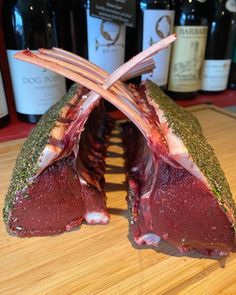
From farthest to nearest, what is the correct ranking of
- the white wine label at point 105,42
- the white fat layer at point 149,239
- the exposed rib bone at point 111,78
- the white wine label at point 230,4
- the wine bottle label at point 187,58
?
the white wine label at point 230,4 → the wine bottle label at point 187,58 → the white wine label at point 105,42 → the white fat layer at point 149,239 → the exposed rib bone at point 111,78

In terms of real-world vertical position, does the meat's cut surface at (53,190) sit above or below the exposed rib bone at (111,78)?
below

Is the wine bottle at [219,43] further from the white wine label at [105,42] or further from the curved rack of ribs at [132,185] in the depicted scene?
the curved rack of ribs at [132,185]

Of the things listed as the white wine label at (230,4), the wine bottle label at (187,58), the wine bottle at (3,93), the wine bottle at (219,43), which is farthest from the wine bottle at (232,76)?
the wine bottle at (3,93)

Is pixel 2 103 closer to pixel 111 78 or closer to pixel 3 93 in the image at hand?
pixel 3 93

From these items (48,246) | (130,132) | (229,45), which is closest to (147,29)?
(130,132)

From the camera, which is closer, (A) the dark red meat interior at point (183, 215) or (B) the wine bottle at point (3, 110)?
(A) the dark red meat interior at point (183, 215)

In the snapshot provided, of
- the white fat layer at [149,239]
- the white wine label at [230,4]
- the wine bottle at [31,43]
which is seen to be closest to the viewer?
the white fat layer at [149,239]

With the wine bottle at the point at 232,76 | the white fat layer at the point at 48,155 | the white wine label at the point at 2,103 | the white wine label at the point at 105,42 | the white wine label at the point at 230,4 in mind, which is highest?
the white wine label at the point at 230,4
